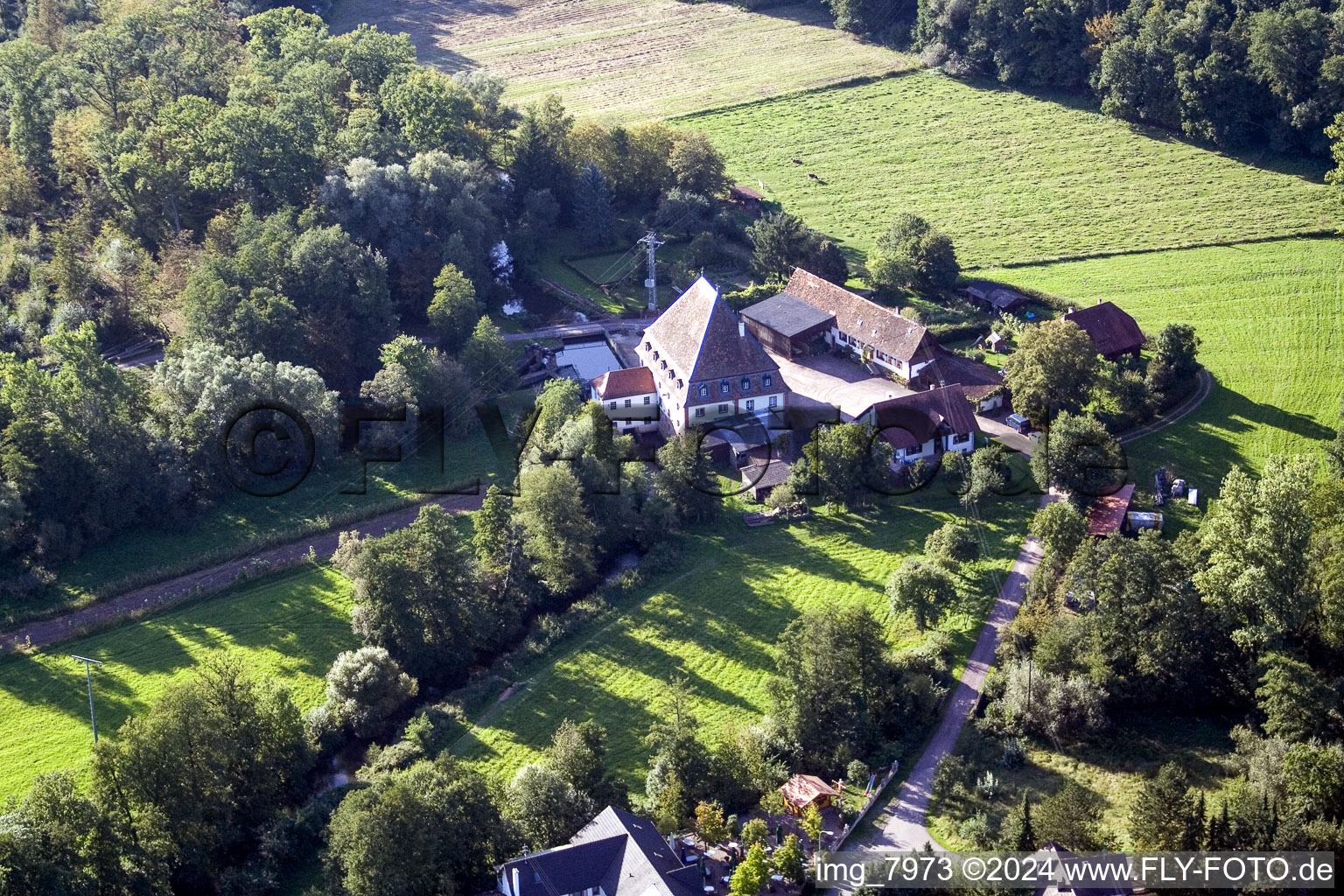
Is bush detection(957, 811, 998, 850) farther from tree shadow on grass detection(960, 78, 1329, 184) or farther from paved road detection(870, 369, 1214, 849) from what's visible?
tree shadow on grass detection(960, 78, 1329, 184)

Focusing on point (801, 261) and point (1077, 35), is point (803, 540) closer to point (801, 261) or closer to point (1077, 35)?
point (801, 261)

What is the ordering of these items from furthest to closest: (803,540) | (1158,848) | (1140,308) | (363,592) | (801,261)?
(801,261) < (1140,308) < (803,540) < (363,592) < (1158,848)

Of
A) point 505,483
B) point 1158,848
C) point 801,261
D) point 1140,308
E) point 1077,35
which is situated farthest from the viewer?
point 1077,35

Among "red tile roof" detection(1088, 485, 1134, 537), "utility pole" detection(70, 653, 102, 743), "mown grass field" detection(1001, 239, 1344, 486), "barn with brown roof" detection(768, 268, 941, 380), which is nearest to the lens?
"utility pole" detection(70, 653, 102, 743)

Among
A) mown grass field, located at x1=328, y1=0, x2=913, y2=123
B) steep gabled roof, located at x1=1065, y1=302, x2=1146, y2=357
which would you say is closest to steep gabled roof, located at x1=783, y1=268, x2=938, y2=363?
steep gabled roof, located at x1=1065, y1=302, x2=1146, y2=357

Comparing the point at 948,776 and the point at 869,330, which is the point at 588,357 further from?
the point at 948,776

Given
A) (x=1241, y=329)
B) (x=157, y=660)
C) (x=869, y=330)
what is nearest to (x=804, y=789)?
(x=157, y=660)

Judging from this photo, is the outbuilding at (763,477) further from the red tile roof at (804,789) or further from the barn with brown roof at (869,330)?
the red tile roof at (804,789)

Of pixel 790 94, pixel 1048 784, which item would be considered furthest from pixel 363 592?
pixel 790 94
